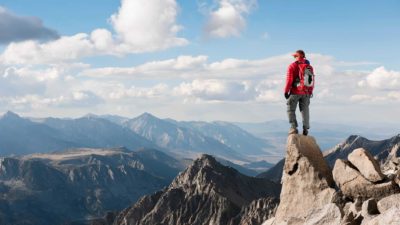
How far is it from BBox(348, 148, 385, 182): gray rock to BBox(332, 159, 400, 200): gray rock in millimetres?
227

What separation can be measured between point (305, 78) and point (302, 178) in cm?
474

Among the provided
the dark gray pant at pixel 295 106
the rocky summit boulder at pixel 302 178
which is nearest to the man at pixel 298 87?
the dark gray pant at pixel 295 106

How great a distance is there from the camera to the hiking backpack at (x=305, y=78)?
75.8 ft

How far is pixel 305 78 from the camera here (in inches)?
912

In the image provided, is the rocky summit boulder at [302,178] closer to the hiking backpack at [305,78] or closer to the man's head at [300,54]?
the hiking backpack at [305,78]

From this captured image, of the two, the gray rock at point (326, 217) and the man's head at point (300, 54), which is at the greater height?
the man's head at point (300, 54)

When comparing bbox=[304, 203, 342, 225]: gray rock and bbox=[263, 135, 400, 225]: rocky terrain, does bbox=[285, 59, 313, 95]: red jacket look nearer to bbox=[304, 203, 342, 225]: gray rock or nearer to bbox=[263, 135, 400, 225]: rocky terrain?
bbox=[263, 135, 400, 225]: rocky terrain

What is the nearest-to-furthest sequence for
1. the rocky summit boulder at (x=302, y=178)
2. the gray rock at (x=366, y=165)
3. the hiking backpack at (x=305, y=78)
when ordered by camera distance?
the gray rock at (x=366, y=165) → the rocky summit boulder at (x=302, y=178) → the hiking backpack at (x=305, y=78)

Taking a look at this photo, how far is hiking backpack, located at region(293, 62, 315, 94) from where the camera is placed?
2311 cm

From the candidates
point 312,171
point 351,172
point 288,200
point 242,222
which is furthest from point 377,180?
point 242,222

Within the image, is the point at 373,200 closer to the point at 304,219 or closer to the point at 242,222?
the point at 304,219

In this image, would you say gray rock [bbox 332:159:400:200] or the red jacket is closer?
gray rock [bbox 332:159:400:200]


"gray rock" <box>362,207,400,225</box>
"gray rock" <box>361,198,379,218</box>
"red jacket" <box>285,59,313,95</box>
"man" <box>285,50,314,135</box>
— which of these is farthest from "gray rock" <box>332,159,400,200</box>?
"gray rock" <box>362,207,400,225</box>

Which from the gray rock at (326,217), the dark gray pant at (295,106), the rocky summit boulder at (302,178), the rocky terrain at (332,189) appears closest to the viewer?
the gray rock at (326,217)
